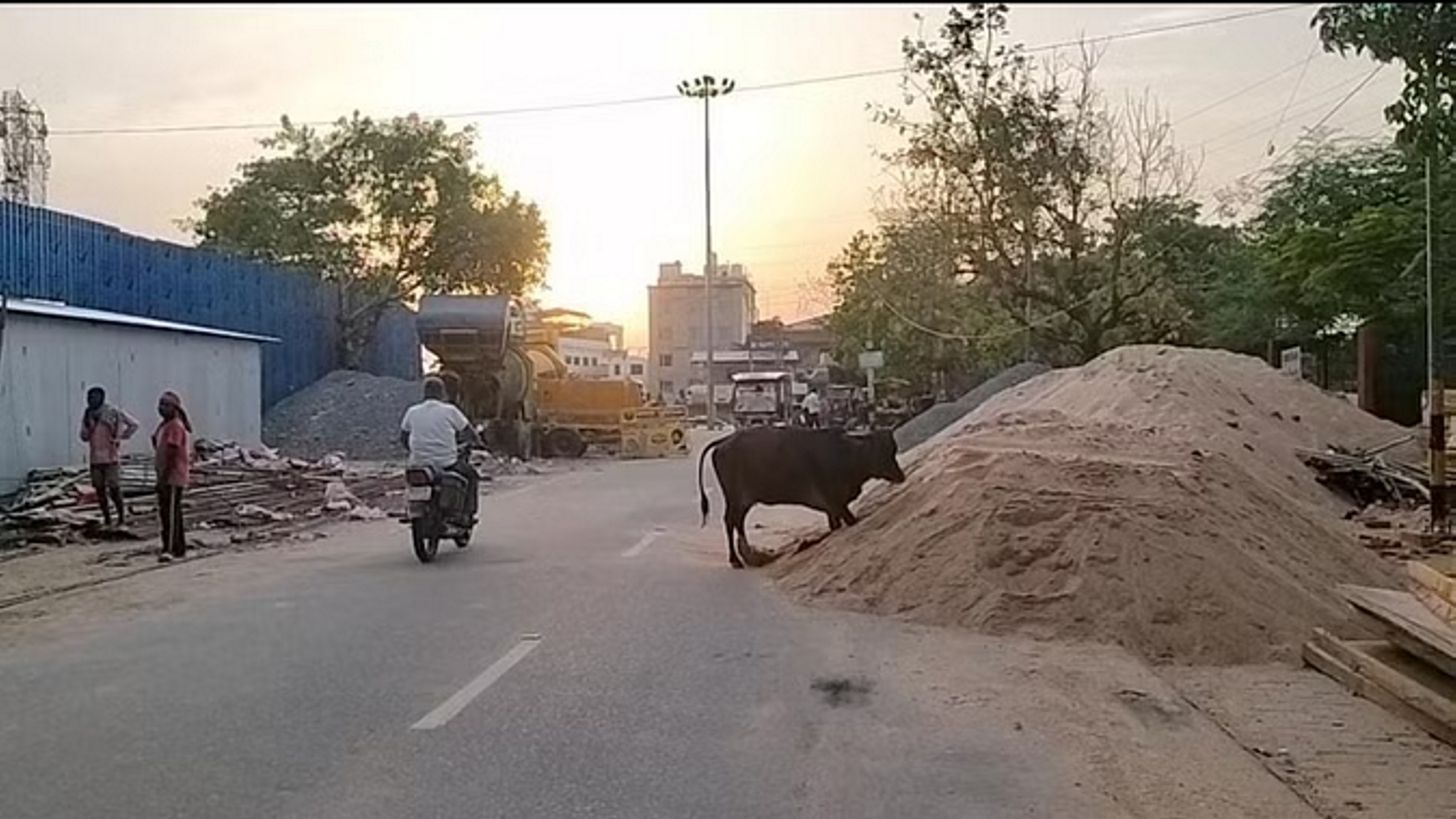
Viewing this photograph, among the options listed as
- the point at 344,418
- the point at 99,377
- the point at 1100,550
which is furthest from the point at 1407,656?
the point at 344,418

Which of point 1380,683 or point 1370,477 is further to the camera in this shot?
point 1370,477

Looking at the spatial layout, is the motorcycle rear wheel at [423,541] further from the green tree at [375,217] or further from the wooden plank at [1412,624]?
the green tree at [375,217]


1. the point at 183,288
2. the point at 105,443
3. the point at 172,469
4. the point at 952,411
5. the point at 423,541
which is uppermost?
the point at 183,288

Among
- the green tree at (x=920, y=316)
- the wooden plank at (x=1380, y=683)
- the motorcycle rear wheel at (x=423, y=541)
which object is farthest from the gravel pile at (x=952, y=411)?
the wooden plank at (x=1380, y=683)

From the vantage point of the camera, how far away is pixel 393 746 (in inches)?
302

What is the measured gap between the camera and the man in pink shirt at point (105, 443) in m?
17.9

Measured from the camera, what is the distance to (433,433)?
15.6 m

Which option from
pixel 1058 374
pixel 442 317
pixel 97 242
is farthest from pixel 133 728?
pixel 442 317

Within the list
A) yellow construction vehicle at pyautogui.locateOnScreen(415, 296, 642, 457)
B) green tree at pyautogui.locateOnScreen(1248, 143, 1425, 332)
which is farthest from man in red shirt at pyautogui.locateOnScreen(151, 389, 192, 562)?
yellow construction vehicle at pyautogui.locateOnScreen(415, 296, 642, 457)

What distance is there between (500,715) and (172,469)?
877cm

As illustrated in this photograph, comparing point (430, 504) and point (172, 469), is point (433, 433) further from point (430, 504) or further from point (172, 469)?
point (172, 469)

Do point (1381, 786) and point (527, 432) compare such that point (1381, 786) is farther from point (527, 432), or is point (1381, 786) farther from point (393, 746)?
point (527, 432)

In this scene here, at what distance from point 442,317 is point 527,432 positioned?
3707 millimetres

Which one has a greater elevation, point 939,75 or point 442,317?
point 939,75
